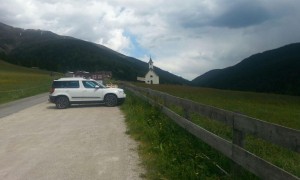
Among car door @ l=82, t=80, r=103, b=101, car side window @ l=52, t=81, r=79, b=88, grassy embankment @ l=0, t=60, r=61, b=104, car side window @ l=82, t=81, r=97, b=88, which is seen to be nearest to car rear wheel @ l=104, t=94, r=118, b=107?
car door @ l=82, t=80, r=103, b=101

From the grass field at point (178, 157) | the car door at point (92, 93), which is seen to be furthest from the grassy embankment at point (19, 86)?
the grass field at point (178, 157)

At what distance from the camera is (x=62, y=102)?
25.3m

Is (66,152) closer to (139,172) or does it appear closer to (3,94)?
(139,172)

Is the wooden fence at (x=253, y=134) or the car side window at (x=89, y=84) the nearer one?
the wooden fence at (x=253, y=134)

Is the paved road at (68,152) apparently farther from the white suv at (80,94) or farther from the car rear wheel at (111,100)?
the white suv at (80,94)

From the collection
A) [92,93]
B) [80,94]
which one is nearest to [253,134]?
[92,93]

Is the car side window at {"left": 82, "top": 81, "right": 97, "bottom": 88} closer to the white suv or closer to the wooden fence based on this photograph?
the white suv

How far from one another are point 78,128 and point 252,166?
400 inches

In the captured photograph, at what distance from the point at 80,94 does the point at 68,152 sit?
16.0m

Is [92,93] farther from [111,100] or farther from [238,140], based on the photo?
[238,140]

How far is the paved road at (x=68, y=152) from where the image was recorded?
782cm

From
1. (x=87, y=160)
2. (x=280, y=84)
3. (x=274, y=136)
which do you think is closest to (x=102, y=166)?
(x=87, y=160)

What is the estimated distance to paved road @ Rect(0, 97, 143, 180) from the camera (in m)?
7.82

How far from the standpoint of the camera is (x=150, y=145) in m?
9.93
